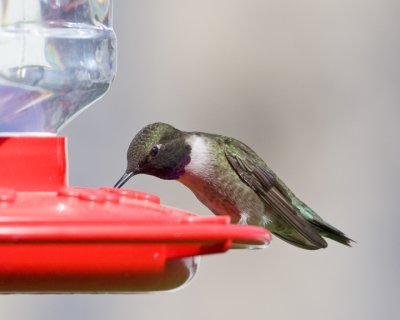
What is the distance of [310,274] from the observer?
8258 mm

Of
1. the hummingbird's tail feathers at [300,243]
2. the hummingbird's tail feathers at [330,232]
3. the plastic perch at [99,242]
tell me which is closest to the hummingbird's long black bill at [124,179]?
the hummingbird's tail feathers at [300,243]

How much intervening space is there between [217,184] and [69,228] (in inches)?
149

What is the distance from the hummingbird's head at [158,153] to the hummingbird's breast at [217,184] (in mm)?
83

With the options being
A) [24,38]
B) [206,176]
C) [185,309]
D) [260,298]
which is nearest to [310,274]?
[260,298]

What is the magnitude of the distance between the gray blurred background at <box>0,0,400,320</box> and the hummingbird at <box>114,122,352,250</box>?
45.9 inches

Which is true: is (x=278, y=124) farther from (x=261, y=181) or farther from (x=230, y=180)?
(x=230, y=180)

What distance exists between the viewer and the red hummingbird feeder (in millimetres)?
2809

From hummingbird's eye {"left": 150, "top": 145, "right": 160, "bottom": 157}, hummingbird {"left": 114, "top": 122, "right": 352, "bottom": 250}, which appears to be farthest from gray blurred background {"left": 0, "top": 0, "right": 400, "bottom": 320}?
hummingbird's eye {"left": 150, "top": 145, "right": 160, "bottom": 157}

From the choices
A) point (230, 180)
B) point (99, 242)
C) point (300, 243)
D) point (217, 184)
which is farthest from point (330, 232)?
point (99, 242)

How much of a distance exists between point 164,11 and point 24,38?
14.8 ft

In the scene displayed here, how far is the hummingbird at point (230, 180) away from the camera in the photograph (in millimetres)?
6281

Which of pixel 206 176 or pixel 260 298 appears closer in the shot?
pixel 206 176

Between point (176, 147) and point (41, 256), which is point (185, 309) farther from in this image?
point (41, 256)

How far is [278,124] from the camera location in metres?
8.17
